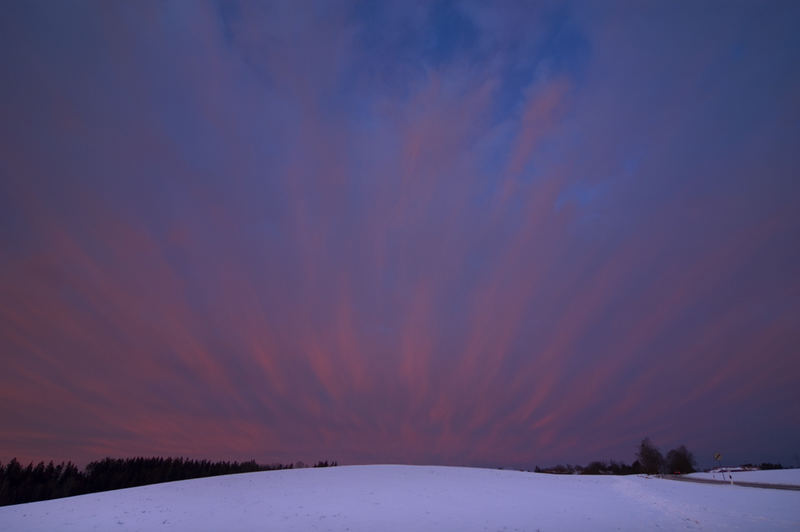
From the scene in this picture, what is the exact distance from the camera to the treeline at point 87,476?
85250 mm

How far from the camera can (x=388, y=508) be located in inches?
1013

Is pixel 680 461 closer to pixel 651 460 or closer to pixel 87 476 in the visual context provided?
pixel 651 460

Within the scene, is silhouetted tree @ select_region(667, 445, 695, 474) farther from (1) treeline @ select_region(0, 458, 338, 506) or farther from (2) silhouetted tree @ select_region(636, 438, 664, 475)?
(1) treeline @ select_region(0, 458, 338, 506)

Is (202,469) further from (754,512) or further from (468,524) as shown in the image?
(754,512)

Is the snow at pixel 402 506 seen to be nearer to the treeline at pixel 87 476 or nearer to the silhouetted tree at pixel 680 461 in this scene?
the treeline at pixel 87 476

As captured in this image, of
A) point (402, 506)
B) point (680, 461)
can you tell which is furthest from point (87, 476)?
point (680, 461)

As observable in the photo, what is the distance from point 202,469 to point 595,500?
98.0 m

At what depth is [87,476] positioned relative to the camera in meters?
92.4

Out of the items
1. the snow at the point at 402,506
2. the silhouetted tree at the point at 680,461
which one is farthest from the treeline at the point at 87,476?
the silhouetted tree at the point at 680,461

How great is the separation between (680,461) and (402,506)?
114134 mm

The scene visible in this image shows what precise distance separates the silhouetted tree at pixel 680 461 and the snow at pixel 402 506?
3594 inches

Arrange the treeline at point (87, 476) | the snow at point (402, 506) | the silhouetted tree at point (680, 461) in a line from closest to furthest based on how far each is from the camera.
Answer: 1. the snow at point (402, 506)
2. the treeline at point (87, 476)
3. the silhouetted tree at point (680, 461)

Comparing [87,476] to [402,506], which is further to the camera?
[87,476]

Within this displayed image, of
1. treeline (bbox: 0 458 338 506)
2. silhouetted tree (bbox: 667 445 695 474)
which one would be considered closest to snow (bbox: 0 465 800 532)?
treeline (bbox: 0 458 338 506)
